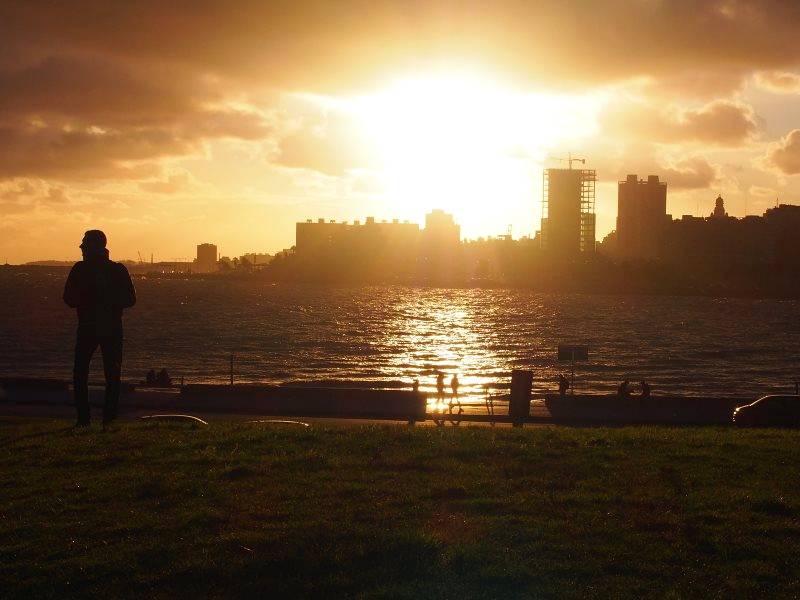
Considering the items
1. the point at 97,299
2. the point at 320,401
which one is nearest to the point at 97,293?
the point at 97,299

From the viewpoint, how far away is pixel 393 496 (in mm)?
8180

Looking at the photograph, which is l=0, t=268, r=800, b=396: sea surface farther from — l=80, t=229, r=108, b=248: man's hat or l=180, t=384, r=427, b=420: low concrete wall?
l=80, t=229, r=108, b=248: man's hat

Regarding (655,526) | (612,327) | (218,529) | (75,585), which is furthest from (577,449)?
(612,327)

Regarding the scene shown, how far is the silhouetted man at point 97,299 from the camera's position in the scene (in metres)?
12.3

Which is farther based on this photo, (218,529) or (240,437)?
(240,437)

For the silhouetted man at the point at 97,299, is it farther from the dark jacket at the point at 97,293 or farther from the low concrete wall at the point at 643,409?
the low concrete wall at the point at 643,409

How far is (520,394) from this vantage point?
983 inches

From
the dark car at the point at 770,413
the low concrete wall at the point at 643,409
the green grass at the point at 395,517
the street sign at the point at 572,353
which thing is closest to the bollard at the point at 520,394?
the low concrete wall at the point at 643,409

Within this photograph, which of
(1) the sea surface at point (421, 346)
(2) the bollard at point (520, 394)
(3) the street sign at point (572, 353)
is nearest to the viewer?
(2) the bollard at point (520, 394)

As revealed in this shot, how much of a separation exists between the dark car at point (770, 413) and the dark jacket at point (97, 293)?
16971mm

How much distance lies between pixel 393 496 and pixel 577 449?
123 inches

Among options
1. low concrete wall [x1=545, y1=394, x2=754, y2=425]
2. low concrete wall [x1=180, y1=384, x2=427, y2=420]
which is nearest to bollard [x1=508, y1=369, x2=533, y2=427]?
low concrete wall [x1=180, y1=384, x2=427, y2=420]

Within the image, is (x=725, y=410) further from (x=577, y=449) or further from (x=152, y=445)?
(x=152, y=445)

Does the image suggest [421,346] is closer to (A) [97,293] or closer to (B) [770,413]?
(B) [770,413]
